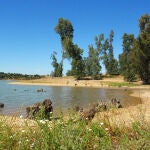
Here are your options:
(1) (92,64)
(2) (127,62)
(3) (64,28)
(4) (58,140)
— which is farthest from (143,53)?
(4) (58,140)

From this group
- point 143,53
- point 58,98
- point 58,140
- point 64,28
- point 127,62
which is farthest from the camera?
point 64,28

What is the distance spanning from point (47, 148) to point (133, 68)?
204ft

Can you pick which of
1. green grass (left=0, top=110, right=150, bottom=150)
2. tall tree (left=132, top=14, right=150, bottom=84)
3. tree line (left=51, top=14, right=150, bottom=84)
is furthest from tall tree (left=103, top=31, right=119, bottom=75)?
green grass (left=0, top=110, right=150, bottom=150)

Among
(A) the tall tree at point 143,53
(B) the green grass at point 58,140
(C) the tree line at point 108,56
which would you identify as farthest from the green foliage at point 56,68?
(B) the green grass at point 58,140

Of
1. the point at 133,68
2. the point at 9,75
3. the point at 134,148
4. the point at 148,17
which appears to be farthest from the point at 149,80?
the point at 9,75

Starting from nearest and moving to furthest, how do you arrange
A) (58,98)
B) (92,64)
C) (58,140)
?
1. (58,140)
2. (58,98)
3. (92,64)

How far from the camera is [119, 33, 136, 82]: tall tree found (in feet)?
234

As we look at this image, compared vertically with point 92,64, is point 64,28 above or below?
above

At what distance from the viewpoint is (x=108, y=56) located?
9781 cm

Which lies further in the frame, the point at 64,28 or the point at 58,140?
the point at 64,28

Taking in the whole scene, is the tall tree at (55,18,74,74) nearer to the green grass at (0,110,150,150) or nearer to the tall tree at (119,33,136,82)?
the tall tree at (119,33,136,82)

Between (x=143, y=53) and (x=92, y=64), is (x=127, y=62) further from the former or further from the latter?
(x=92, y=64)

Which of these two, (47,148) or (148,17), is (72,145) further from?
(148,17)

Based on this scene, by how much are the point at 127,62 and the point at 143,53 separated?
1220 centimetres
